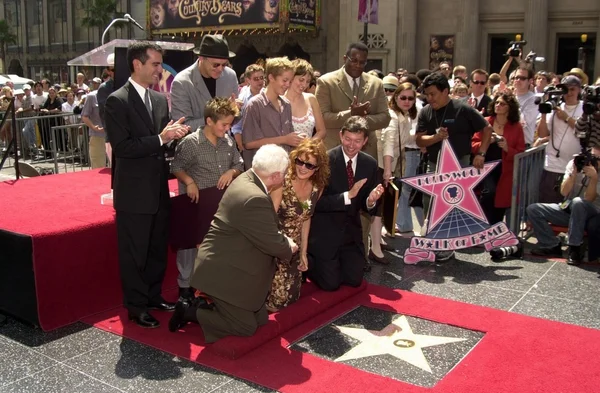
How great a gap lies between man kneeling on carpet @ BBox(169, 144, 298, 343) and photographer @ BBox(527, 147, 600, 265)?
3704 millimetres

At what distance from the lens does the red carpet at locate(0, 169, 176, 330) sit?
479 cm

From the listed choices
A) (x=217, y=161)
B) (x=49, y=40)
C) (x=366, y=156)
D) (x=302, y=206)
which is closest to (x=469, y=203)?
(x=366, y=156)

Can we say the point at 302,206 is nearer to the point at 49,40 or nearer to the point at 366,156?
the point at 366,156

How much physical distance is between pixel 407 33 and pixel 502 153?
53.9ft

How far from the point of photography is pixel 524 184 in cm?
746

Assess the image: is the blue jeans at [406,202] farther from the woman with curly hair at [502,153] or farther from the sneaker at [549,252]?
the sneaker at [549,252]

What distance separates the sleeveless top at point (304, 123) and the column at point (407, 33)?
17693mm

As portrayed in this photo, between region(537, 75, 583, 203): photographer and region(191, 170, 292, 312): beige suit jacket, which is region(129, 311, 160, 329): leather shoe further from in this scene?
region(537, 75, 583, 203): photographer

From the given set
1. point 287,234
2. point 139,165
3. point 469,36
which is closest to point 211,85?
point 139,165

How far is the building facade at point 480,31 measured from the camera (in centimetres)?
2042

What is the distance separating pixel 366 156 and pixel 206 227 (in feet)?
5.40

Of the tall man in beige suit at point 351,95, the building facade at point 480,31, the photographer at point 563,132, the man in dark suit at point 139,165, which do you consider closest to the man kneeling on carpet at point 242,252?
the man in dark suit at point 139,165

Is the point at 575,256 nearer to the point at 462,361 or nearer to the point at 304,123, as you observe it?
the point at 462,361

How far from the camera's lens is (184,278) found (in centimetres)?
569
